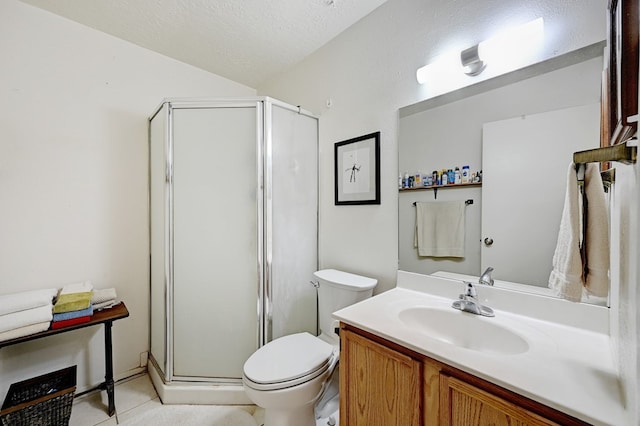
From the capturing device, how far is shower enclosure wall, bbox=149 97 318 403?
5.68ft

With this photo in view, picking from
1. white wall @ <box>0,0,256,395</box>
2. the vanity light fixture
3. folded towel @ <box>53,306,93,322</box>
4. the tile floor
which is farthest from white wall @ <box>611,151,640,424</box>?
white wall @ <box>0,0,256,395</box>

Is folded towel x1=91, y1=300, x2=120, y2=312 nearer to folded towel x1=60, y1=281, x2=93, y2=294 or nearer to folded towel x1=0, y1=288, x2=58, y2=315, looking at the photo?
folded towel x1=60, y1=281, x2=93, y2=294

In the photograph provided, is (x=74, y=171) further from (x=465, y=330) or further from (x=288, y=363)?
(x=465, y=330)

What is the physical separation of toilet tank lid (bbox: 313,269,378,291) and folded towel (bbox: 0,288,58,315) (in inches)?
61.4

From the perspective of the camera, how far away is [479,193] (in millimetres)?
1258

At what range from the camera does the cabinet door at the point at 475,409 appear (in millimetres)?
665

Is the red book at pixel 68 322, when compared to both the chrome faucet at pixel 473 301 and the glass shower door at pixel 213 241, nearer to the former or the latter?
the glass shower door at pixel 213 241

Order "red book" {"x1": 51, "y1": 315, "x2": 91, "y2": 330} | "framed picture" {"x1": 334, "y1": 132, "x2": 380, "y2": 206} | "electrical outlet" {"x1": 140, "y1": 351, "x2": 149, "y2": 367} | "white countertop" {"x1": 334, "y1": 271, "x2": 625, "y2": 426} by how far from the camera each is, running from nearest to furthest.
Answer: "white countertop" {"x1": 334, "y1": 271, "x2": 625, "y2": 426}
"red book" {"x1": 51, "y1": 315, "x2": 91, "y2": 330}
"framed picture" {"x1": 334, "y1": 132, "x2": 380, "y2": 206}
"electrical outlet" {"x1": 140, "y1": 351, "x2": 149, "y2": 367}

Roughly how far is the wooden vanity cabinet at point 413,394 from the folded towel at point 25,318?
1.56 metres

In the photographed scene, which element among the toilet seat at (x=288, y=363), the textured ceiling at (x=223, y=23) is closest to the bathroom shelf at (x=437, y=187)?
the toilet seat at (x=288, y=363)

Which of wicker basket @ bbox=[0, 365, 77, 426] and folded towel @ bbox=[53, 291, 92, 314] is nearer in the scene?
wicker basket @ bbox=[0, 365, 77, 426]

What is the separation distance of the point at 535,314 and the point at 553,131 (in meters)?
0.75

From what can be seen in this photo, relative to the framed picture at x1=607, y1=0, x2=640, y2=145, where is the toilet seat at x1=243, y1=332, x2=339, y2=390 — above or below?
below

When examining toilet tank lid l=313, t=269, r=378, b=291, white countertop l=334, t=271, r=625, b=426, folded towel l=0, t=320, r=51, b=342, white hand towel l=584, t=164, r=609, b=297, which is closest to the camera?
white countertop l=334, t=271, r=625, b=426
